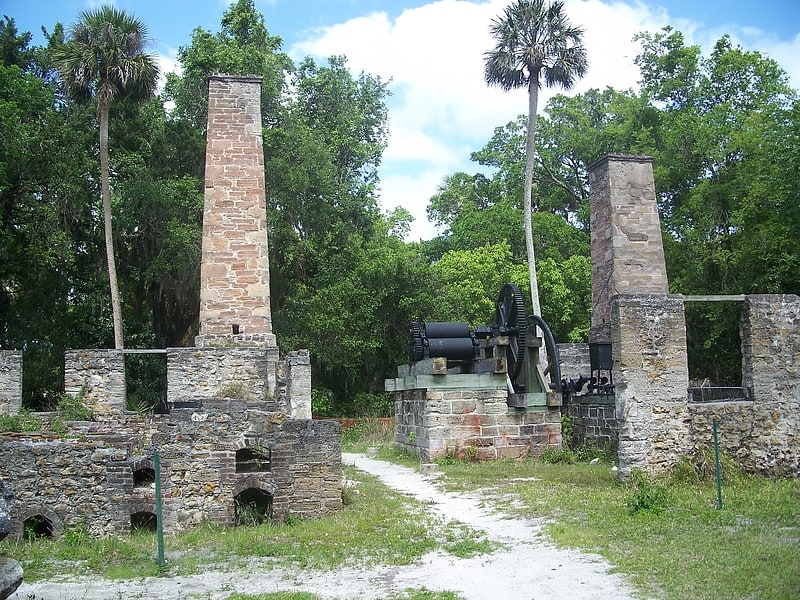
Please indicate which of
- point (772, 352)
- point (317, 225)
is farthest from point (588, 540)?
point (317, 225)

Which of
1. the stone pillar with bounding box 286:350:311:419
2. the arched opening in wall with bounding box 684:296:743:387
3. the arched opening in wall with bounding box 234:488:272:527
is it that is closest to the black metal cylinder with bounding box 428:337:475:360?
the stone pillar with bounding box 286:350:311:419

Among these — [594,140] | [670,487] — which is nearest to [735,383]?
[594,140]

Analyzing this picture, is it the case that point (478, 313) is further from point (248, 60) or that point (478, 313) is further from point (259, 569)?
point (259, 569)

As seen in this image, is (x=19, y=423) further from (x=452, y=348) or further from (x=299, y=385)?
(x=452, y=348)

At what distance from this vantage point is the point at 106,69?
72.6 ft

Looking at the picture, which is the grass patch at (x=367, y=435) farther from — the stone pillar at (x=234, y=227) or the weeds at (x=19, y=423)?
the weeds at (x=19, y=423)

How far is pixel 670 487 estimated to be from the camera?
32.4 feet

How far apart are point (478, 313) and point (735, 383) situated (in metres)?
8.01

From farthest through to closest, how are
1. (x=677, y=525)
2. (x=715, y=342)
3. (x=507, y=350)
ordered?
1. (x=715, y=342)
2. (x=507, y=350)
3. (x=677, y=525)

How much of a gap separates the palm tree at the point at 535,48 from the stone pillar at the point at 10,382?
13209 millimetres

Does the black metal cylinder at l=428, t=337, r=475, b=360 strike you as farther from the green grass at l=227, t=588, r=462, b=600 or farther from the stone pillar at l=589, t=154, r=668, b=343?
the green grass at l=227, t=588, r=462, b=600

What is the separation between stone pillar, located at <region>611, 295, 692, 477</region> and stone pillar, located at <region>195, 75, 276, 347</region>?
7149 millimetres

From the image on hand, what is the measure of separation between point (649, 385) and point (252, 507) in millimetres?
5059

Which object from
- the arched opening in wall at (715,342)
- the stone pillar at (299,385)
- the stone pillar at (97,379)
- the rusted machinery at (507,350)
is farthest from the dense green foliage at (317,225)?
the stone pillar at (299,385)
